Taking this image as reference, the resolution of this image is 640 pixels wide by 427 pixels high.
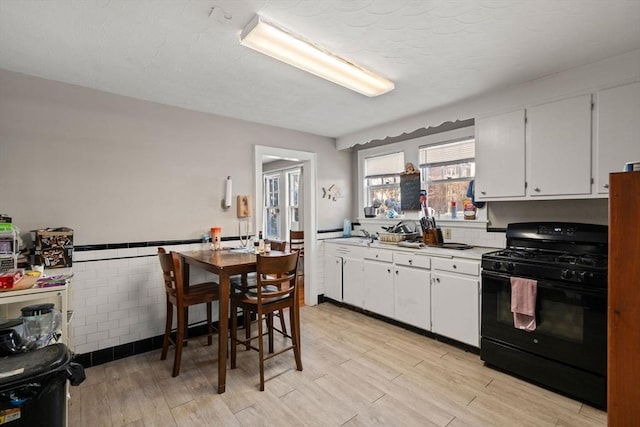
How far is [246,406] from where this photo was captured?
2064mm

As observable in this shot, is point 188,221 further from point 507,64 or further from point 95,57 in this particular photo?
point 507,64

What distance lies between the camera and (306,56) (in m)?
2.00

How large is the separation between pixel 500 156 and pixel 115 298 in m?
3.77

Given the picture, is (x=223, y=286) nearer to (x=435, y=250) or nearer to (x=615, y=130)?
(x=435, y=250)

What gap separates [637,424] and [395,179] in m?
3.25

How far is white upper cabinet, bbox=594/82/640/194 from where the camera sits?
211 centimetres

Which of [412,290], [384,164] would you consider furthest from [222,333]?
[384,164]

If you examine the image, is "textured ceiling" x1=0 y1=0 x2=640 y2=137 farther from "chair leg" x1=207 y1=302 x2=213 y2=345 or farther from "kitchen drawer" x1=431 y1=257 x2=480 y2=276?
"chair leg" x1=207 y1=302 x2=213 y2=345

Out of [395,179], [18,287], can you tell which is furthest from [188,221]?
[395,179]

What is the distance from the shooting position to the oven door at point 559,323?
1.99 metres

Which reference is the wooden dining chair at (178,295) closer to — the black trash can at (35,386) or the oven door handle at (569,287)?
the black trash can at (35,386)

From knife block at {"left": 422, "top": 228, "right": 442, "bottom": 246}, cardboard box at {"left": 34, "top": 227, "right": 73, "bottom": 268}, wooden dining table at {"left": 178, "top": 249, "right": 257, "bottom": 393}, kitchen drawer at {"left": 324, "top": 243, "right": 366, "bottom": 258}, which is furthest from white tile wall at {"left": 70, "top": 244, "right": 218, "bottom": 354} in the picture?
knife block at {"left": 422, "top": 228, "right": 442, "bottom": 246}

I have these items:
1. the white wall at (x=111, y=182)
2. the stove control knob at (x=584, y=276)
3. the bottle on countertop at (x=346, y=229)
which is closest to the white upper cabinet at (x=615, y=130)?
the stove control knob at (x=584, y=276)

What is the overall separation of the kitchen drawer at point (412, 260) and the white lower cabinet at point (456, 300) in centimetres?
8
